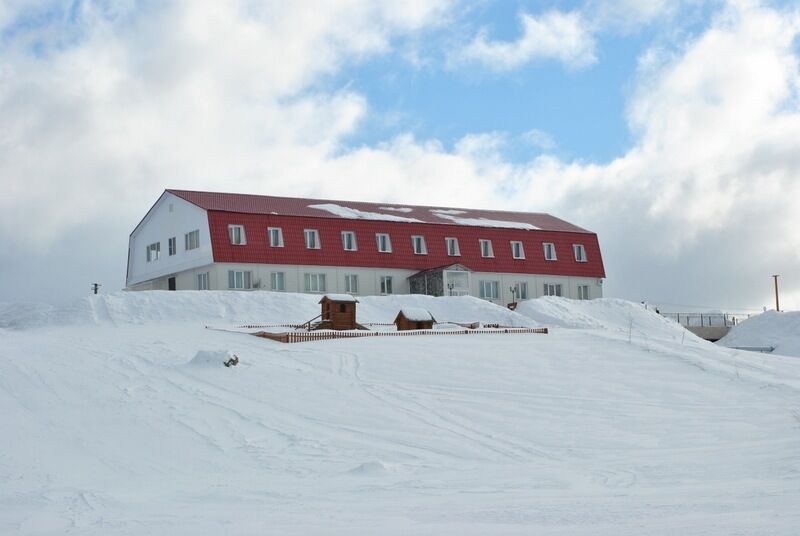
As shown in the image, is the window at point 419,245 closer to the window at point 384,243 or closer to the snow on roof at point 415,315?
the window at point 384,243

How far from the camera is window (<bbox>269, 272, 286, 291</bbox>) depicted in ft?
141

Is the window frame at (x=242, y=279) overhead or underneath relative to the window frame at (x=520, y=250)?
underneath

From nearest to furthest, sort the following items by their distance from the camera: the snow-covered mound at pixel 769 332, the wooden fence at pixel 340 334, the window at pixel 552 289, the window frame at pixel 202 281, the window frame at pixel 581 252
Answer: the wooden fence at pixel 340 334, the window frame at pixel 202 281, the snow-covered mound at pixel 769 332, the window at pixel 552 289, the window frame at pixel 581 252

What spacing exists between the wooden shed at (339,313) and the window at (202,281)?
13.9 meters

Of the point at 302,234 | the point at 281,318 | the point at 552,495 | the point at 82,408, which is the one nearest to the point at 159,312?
the point at 281,318

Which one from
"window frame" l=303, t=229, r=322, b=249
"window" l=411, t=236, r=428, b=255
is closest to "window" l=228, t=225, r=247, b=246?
"window frame" l=303, t=229, r=322, b=249

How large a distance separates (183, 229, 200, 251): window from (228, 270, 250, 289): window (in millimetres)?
2581

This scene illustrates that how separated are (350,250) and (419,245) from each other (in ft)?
14.1

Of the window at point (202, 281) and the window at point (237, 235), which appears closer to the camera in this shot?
the window at point (237, 235)

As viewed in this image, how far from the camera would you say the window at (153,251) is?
48.3 meters

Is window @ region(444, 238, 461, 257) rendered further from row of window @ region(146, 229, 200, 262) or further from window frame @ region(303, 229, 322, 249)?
row of window @ region(146, 229, 200, 262)

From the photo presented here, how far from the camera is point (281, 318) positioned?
35.1 meters

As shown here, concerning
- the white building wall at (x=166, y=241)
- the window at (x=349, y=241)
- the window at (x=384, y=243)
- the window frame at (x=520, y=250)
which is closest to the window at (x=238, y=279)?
the white building wall at (x=166, y=241)

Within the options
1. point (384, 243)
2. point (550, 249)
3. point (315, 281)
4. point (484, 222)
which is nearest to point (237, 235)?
point (315, 281)
